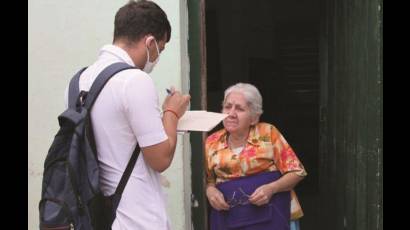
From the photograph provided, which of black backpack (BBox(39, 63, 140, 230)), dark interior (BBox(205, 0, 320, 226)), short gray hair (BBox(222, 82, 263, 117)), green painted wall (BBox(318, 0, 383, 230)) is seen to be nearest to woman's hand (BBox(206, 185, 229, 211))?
short gray hair (BBox(222, 82, 263, 117))

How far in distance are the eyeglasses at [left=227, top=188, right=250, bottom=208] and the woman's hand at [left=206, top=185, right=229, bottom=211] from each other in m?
0.04

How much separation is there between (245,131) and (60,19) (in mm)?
1334

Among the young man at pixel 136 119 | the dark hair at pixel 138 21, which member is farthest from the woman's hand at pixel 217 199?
the dark hair at pixel 138 21

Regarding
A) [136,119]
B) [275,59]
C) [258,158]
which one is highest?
[275,59]

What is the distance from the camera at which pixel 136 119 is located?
1.89 meters

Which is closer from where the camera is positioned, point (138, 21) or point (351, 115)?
point (138, 21)

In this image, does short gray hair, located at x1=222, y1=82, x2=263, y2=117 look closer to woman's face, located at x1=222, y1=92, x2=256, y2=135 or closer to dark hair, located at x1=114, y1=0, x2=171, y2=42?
woman's face, located at x1=222, y1=92, x2=256, y2=135

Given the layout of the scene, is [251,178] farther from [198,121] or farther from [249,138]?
[198,121]

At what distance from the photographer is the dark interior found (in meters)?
7.13

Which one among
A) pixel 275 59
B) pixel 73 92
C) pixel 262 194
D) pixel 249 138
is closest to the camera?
pixel 73 92

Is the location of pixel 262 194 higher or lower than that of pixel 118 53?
lower

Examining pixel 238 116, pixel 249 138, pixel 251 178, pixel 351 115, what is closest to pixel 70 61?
pixel 238 116

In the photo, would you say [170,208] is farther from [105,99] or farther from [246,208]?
[105,99]

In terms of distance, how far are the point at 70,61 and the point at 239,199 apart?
1.34m
